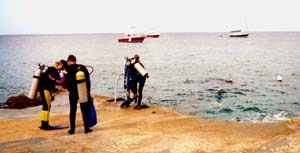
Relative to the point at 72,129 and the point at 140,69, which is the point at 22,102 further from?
the point at 72,129

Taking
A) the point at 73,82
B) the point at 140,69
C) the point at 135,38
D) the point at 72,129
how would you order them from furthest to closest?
the point at 135,38 < the point at 140,69 < the point at 72,129 < the point at 73,82

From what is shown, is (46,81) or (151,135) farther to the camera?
(46,81)

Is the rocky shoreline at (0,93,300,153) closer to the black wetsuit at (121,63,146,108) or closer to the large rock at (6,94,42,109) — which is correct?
the black wetsuit at (121,63,146,108)

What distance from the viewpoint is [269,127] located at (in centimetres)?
880

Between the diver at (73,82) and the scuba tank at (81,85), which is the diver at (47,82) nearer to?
the diver at (73,82)

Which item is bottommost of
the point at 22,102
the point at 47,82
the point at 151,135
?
the point at 151,135

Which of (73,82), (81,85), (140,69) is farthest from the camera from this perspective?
(140,69)

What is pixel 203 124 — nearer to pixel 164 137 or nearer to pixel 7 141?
pixel 164 137

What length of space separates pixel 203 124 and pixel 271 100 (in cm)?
1399

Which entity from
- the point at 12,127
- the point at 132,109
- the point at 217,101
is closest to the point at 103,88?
the point at 217,101

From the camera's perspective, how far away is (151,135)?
26.5ft


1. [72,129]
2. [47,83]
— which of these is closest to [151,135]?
[72,129]

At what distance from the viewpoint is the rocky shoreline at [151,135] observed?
699 centimetres

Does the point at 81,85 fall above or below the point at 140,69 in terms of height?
below
